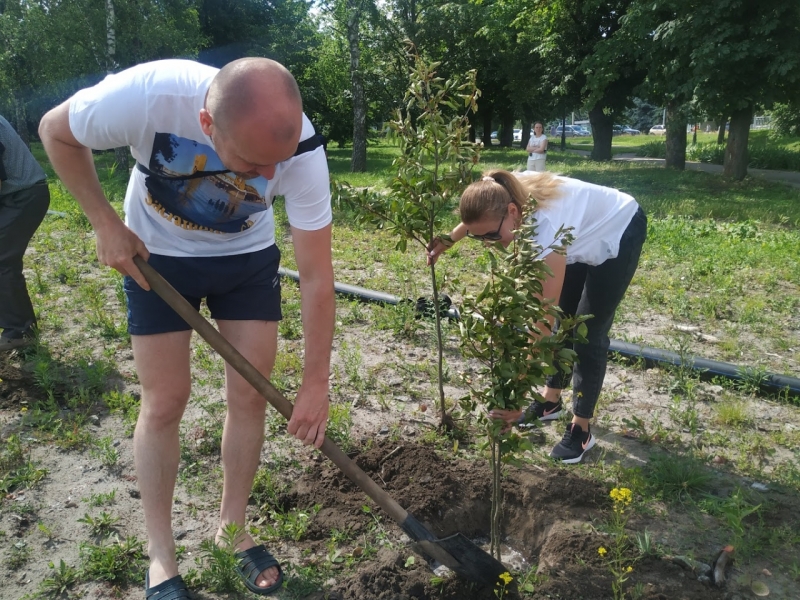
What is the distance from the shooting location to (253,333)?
2223 millimetres

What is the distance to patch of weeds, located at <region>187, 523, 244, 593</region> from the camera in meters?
2.24

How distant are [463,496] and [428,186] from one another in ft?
4.73

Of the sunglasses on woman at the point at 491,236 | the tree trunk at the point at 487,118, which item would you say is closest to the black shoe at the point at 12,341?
the sunglasses on woman at the point at 491,236

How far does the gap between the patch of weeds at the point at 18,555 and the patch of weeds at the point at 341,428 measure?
1.30 metres

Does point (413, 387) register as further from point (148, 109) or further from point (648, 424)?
point (148, 109)

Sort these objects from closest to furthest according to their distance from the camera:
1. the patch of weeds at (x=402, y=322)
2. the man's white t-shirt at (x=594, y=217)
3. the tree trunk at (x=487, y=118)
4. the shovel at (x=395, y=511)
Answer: the shovel at (x=395, y=511), the man's white t-shirt at (x=594, y=217), the patch of weeds at (x=402, y=322), the tree trunk at (x=487, y=118)

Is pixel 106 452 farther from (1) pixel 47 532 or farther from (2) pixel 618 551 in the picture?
(2) pixel 618 551

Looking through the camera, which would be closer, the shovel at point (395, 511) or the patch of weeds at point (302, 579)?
the shovel at point (395, 511)

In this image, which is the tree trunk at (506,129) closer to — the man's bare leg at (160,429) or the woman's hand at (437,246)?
the woman's hand at (437,246)

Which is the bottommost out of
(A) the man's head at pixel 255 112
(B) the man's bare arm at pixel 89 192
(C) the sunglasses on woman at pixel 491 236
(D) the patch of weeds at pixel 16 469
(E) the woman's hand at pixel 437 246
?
(D) the patch of weeds at pixel 16 469

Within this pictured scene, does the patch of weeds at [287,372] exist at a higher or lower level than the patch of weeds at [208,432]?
higher

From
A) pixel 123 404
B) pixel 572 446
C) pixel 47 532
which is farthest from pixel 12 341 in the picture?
pixel 572 446

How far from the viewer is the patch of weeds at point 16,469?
292cm

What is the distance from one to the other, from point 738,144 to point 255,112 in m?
15.4
